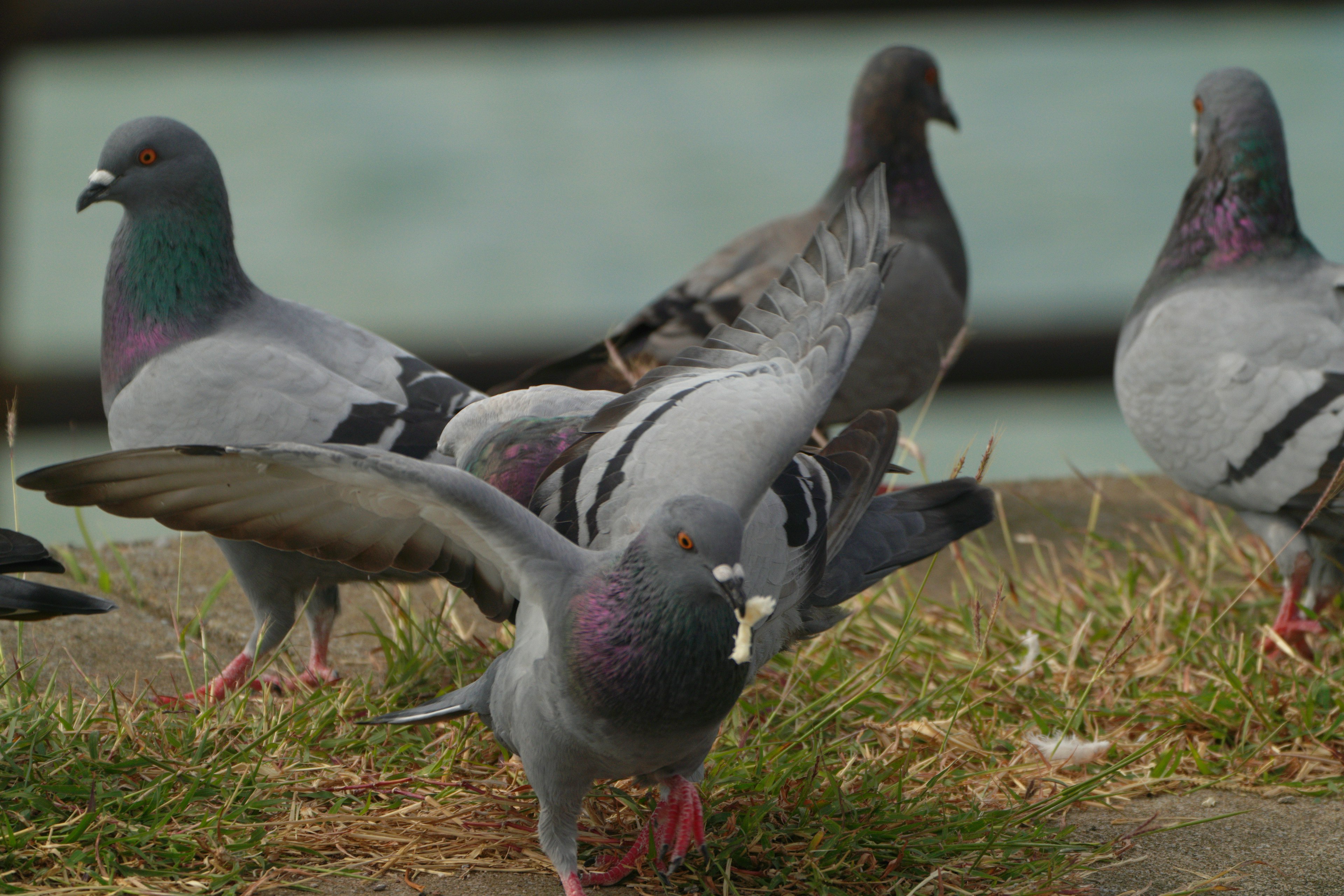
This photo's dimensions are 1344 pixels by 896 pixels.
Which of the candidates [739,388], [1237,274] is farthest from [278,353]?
[1237,274]

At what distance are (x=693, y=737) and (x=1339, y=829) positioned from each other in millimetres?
1293

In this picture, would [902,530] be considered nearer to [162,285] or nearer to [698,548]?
[698,548]

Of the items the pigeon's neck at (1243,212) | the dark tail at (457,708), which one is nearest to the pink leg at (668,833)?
the dark tail at (457,708)

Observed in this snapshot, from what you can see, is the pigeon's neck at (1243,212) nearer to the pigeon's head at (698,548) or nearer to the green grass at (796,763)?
the green grass at (796,763)

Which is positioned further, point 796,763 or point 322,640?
point 322,640

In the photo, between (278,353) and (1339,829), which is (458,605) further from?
(1339,829)

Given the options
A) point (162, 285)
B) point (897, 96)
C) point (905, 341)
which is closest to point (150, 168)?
point (162, 285)

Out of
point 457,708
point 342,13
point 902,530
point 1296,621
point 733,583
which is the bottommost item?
point 1296,621

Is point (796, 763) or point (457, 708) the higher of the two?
point (457, 708)

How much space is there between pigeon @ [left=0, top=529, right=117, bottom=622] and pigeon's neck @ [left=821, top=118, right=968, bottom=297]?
2.88 metres

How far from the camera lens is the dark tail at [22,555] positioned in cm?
223

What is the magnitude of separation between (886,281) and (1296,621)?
139 centimetres

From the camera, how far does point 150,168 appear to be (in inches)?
124

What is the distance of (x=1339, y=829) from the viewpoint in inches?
97.3
